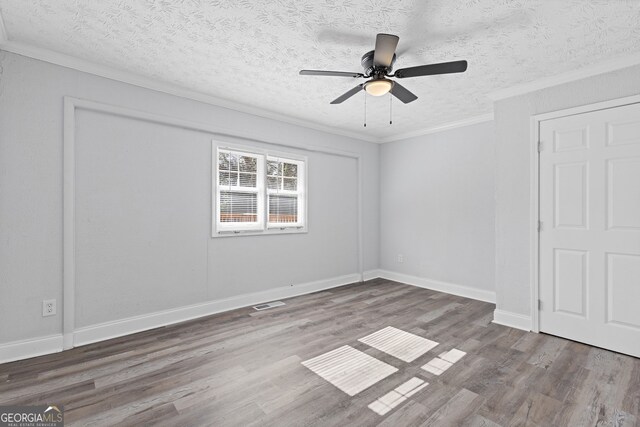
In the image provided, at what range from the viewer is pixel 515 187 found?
3346 millimetres

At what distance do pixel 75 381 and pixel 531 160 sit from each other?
4.69 meters

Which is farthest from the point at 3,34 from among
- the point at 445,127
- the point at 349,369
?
the point at 445,127

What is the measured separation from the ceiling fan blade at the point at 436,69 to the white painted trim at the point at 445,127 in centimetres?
241

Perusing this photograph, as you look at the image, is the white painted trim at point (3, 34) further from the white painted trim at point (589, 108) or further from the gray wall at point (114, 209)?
the white painted trim at point (589, 108)

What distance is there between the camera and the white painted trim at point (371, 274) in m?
5.44

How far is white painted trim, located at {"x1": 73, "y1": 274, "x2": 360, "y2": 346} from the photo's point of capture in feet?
9.40

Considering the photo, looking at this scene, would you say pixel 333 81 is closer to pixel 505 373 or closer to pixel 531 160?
pixel 531 160

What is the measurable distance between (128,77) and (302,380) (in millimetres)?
3372

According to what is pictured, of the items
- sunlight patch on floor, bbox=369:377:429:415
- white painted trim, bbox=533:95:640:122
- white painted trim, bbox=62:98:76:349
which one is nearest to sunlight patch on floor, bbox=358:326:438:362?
sunlight patch on floor, bbox=369:377:429:415

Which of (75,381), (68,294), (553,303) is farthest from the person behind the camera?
(553,303)

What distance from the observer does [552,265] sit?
3078mm

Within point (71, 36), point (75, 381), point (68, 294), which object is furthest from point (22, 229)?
point (71, 36)

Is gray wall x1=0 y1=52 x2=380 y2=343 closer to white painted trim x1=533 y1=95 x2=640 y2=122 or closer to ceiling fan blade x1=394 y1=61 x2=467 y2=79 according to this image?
ceiling fan blade x1=394 y1=61 x2=467 y2=79

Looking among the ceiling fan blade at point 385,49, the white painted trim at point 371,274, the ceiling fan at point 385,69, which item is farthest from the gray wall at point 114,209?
the ceiling fan blade at point 385,49
